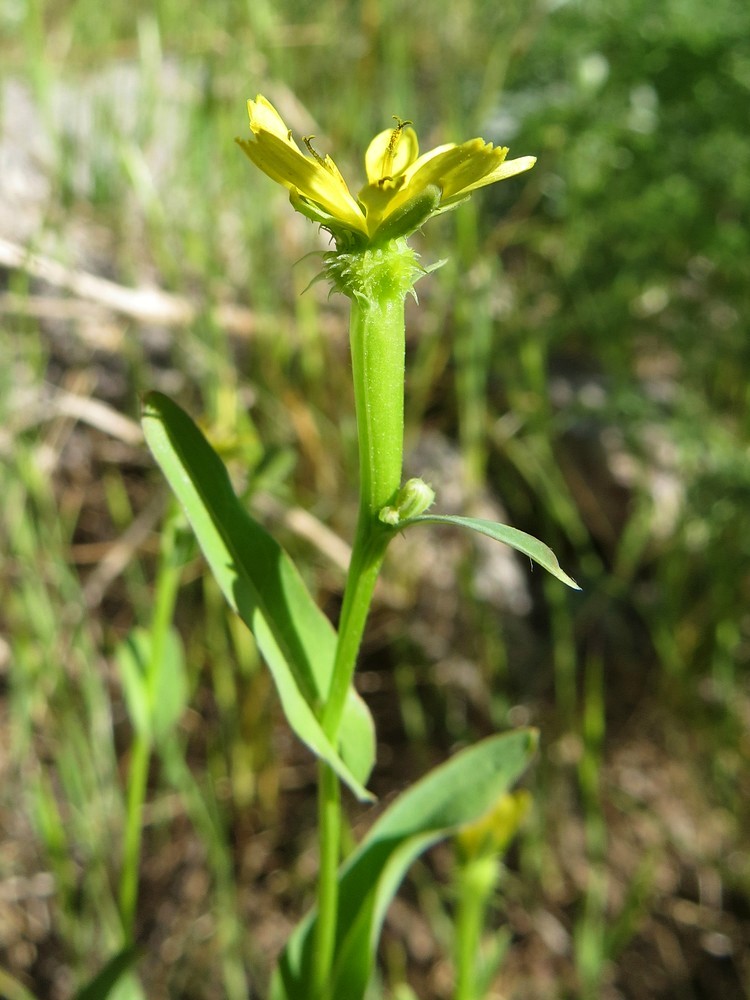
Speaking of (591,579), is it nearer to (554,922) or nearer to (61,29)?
(554,922)

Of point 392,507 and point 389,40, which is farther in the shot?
point 389,40

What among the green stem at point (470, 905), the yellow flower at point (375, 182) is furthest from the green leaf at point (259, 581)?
the green stem at point (470, 905)

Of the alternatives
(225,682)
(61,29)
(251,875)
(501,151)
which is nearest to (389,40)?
(61,29)

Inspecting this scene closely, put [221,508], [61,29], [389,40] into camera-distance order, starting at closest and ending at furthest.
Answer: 1. [221,508]
2. [389,40]
3. [61,29]

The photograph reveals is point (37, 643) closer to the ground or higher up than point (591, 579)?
higher up

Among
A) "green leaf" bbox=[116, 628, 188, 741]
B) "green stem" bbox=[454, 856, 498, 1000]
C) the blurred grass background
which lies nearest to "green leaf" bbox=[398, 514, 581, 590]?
"green leaf" bbox=[116, 628, 188, 741]

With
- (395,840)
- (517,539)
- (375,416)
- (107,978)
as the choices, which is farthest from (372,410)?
(107,978)

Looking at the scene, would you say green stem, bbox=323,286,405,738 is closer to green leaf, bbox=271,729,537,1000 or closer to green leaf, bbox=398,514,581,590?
green leaf, bbox=398,514,581,590

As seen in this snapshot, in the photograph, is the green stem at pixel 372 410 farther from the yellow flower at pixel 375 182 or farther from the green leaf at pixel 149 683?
the green leaf at pixel 149 683
